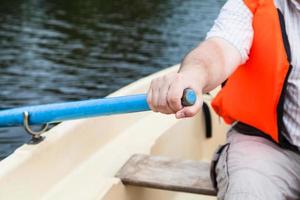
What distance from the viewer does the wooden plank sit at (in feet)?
6.54

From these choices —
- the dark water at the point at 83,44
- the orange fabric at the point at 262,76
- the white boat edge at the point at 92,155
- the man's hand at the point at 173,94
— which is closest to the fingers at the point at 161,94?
the man's hand at the point at 173,94

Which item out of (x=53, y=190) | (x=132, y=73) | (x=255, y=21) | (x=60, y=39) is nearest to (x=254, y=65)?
(x=255, y=21)

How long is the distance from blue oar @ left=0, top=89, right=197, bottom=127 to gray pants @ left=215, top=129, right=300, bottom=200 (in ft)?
0.90

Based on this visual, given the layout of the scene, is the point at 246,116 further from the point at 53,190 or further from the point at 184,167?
the point at 53,190

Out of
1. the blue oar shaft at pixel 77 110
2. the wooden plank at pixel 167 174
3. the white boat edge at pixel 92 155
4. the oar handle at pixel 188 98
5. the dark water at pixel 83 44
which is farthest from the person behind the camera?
the dark water at pixel 83 44

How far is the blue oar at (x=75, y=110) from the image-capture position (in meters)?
1.61

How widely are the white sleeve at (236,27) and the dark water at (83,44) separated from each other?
299 cm

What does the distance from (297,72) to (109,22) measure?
989cm

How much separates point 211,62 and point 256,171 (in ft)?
1.00

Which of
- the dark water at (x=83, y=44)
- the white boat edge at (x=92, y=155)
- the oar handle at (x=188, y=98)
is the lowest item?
the dark water at (x=83, y=44)

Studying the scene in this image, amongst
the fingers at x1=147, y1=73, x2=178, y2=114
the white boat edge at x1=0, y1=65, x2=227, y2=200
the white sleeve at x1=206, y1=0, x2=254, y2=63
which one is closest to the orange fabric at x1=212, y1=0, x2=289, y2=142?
the white sleeve at x1=206, y1=0, x2=254, y2=63

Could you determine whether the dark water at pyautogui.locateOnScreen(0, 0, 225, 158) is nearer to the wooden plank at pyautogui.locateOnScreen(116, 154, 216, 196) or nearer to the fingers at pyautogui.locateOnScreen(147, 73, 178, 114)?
the wooden plank at pyautogui.locateOnScreen(116, 154, 216, 196)

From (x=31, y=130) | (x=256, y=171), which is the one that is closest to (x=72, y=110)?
(x=31, y=130)

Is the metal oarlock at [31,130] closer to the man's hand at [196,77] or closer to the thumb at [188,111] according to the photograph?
the man's hand at [196,77]
